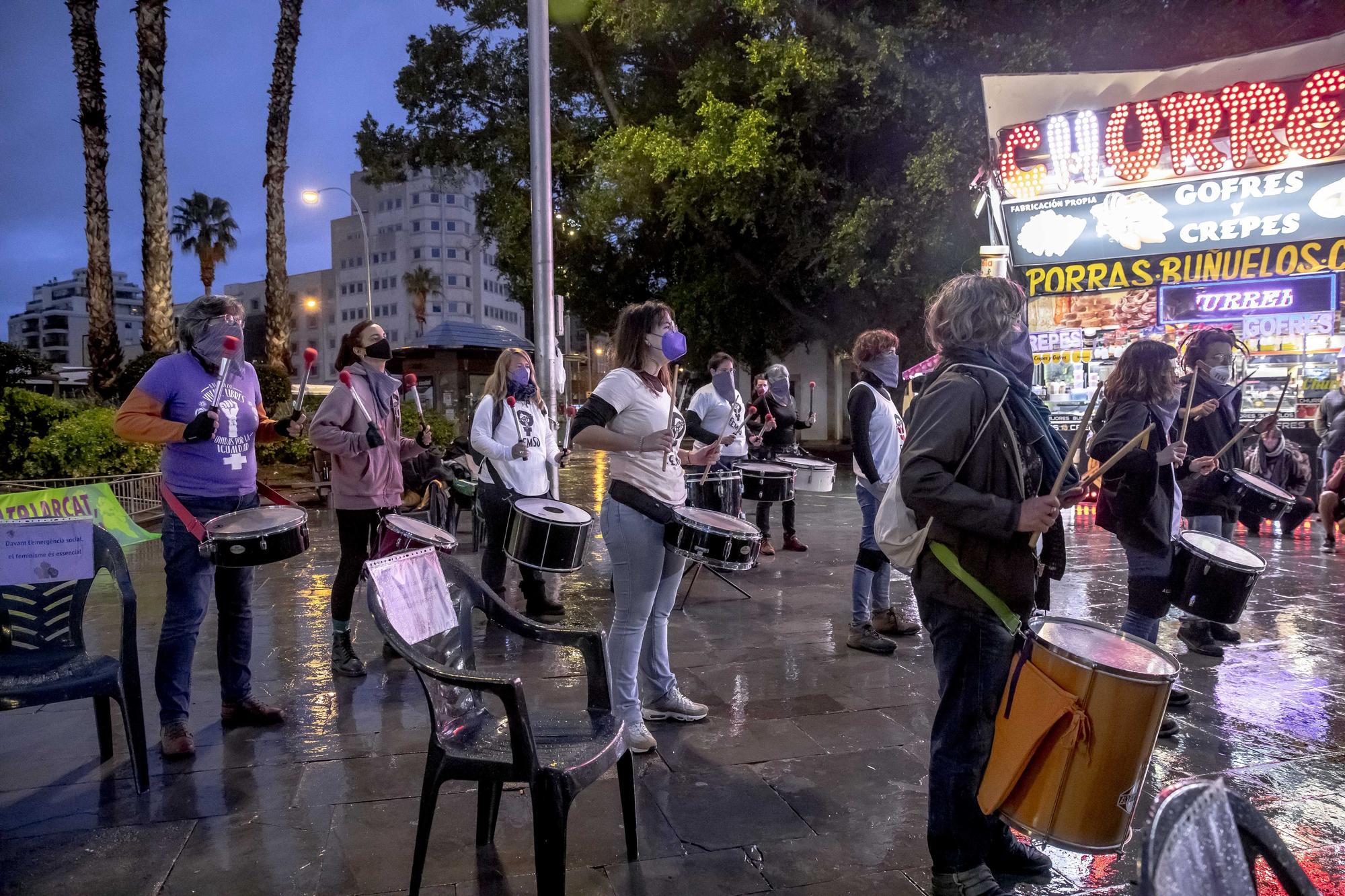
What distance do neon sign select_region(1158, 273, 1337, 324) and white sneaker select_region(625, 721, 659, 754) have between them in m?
9.93

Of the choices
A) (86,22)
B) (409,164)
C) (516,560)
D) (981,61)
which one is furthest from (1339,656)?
(409,164)

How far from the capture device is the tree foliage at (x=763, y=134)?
45.8 ft

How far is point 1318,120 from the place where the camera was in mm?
9727

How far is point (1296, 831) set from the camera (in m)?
3.29

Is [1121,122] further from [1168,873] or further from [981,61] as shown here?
[1168,873]

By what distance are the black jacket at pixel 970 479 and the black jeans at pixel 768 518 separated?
18.7ft

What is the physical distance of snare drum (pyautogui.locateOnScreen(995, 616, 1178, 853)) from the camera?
91.9 inches

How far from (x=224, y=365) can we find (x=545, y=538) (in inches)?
76.2

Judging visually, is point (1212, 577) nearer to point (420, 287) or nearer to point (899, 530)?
point (899, 530)

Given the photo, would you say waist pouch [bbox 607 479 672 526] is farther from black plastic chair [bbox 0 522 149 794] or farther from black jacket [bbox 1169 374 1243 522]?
black jacket [bbox 1169 374 1243 522]

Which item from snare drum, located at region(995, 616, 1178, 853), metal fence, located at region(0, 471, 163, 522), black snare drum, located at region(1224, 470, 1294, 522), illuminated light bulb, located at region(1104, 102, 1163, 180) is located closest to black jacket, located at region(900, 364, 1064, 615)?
snare drum, located at region(995, 616, 1178, 853)

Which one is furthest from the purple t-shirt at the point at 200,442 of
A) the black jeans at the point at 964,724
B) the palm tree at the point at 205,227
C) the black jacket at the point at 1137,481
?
the palm tree at the point at 205,227

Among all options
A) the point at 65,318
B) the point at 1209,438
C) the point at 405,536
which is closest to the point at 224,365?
the point at 405,536

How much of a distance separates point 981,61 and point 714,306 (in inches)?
312
